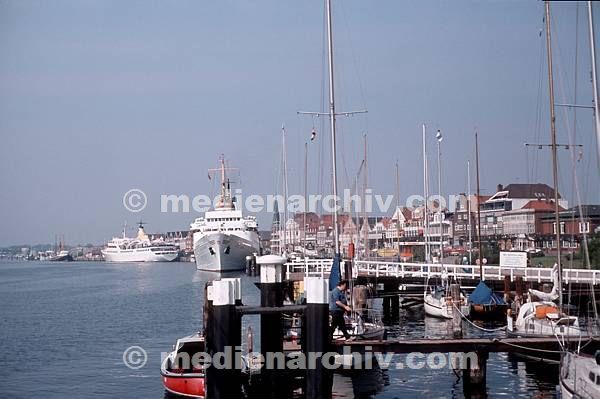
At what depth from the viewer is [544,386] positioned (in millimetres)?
26016

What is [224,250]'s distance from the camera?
116 metres

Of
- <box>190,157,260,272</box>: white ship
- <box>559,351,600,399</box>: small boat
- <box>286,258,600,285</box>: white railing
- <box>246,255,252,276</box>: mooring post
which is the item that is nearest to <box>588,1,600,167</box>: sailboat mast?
<box>559,351,600,399</box>: small boat

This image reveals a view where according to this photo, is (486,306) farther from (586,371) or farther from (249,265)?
(249,265)

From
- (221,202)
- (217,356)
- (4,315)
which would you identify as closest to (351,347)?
(217,356)

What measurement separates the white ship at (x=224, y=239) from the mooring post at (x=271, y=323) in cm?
9120

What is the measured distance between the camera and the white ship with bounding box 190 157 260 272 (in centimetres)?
11600

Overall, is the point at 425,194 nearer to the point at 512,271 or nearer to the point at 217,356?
the point at 512,271

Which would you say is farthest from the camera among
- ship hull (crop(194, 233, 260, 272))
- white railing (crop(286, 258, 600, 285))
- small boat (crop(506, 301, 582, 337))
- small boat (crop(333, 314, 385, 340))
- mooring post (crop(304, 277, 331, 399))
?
ship hull (crop(194, 233, 260, 272))

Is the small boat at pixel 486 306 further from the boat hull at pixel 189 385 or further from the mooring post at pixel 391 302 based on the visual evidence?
the boat hull at pixel 189 385

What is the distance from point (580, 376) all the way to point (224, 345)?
720 centimetres

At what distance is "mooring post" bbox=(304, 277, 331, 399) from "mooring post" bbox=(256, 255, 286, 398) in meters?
3.26

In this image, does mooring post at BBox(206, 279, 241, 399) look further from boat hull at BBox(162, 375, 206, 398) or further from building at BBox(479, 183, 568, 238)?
building at BBox(479, 183, 568, 238)

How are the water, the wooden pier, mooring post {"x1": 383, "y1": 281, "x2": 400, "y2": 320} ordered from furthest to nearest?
mooring post {"x1": 383, "y1": 281, "x2": 400, "y2": 320} < the water < the wooden pier

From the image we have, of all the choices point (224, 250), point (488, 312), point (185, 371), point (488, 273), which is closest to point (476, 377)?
point (185, 371)
